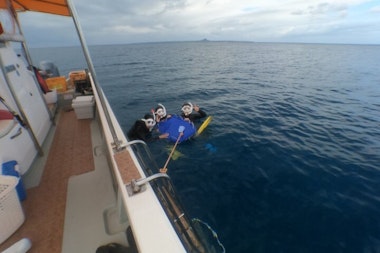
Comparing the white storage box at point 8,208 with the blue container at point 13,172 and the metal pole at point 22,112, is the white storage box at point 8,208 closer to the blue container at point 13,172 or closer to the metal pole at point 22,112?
the blue container at point 13,172

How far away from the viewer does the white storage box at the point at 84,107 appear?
245 inches

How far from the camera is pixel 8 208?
257cm

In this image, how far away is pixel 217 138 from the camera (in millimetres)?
8031

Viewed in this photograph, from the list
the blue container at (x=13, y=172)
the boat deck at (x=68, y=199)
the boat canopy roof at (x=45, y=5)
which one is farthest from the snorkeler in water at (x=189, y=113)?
the blue container at (x=13, y=172)

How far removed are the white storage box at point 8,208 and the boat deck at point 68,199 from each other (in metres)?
0.13

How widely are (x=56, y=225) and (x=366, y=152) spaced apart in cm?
961

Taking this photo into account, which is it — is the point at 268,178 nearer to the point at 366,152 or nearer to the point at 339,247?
the point at 339,247

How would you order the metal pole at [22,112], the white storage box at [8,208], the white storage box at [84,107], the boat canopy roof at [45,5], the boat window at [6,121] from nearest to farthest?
the white storage box at [8,208]
the boat window at [6,121]
the metal pole at [22,112]
the boat canopy roof at [45,5]
the white storage box at [84,107]

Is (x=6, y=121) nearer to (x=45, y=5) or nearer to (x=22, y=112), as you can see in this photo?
(x=22, y=112)

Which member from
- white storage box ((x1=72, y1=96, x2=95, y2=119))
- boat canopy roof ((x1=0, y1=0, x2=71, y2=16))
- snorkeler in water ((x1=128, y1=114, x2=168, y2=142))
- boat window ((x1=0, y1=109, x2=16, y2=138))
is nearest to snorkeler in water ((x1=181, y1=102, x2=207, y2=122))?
snorkeler in water ((x1=128, y1=114, x2=168, y2=142))

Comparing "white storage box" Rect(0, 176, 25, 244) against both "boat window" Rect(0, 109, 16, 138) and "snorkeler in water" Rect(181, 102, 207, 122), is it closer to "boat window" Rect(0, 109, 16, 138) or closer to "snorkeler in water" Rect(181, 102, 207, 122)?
"boat window" Rect(0, 109, 16, 138)

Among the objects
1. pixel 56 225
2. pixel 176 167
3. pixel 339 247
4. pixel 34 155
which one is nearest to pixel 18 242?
pixel 56 225

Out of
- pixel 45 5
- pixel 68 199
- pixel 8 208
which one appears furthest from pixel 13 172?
pixel 45 5

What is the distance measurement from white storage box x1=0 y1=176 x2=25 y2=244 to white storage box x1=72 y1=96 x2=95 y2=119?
3.99m
